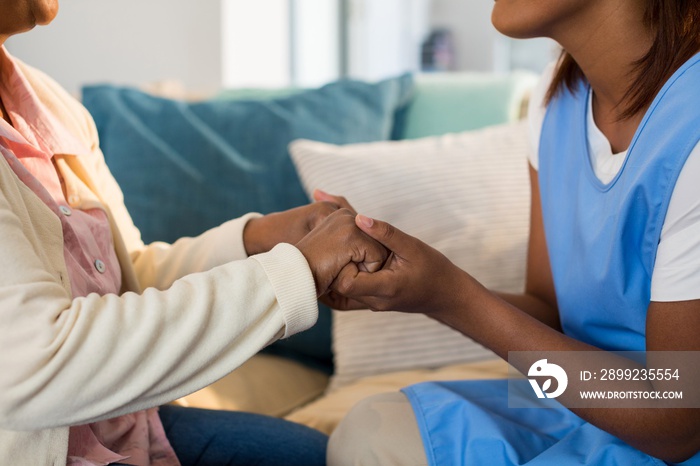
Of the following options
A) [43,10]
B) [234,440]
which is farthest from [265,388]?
[43,10]

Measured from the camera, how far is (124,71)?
103 inches

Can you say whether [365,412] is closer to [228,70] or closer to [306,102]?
[306,102]

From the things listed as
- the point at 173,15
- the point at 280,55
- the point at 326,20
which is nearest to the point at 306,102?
the point at 173,15

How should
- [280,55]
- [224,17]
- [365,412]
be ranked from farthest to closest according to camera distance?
[280,55] < [224,17] < [365,412]

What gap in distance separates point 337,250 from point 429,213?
0.71 meters

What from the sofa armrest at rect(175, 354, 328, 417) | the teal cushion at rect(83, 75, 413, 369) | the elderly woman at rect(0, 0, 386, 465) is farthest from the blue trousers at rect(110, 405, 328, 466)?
the teal cushion at rect(83, 75, 413, 369)

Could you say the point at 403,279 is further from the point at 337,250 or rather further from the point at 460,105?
the point at 460,105

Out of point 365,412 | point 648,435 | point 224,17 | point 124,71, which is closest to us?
point 648,435

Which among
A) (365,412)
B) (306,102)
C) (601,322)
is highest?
(306,102)

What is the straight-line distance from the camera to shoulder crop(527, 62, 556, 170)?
1.33 metres

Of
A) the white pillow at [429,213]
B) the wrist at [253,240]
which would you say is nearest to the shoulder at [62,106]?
the wrist at [253,240]

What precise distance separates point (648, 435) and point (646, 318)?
0.14 meters

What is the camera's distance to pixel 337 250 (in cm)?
91

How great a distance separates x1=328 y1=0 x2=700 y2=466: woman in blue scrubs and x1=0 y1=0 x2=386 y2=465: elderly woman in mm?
107
